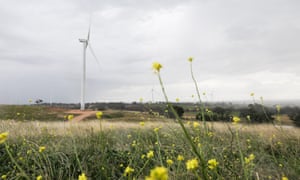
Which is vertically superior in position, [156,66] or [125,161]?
[156,66]

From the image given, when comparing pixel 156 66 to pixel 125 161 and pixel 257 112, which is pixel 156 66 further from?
pixel 257 112

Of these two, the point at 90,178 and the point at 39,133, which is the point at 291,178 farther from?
the point at 39,133

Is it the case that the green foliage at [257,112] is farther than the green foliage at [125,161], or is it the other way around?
the green foliage at [257,112]

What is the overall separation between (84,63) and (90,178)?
19.9m

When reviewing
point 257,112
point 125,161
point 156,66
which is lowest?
point 125,161

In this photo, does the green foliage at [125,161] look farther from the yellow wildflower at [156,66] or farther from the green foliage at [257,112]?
the yellow wildflower at [156,66]

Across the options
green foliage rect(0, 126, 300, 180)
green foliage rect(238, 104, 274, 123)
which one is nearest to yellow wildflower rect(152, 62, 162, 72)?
green foliage rect(0, 126, 300, 180)

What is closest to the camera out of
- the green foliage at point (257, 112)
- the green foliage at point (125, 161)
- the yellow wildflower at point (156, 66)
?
the yellow wildflower at point (156, 66)

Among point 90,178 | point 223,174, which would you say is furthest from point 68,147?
point 223,174

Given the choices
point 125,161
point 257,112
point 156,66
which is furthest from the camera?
point 257,112

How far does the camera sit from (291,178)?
205 centimetres

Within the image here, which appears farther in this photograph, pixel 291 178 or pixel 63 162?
pixel 63 162

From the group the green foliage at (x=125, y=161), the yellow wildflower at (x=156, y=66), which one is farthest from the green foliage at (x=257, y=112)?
the yellow wildflower at (x=156, y=66)

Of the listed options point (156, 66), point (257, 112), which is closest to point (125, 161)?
point (156, 66)
